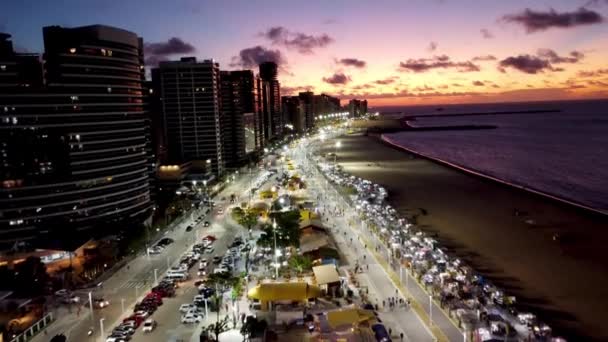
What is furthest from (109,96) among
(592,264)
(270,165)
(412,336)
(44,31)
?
(270,165)

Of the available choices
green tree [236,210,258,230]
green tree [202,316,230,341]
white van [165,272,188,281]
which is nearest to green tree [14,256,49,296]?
white van [165,272,188,281]

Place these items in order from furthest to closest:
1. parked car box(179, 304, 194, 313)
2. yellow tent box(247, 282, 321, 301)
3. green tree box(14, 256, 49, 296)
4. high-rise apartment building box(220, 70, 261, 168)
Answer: high-rise apartment building box(220, 70, 261, 168)
green tree box(14, 256, 49, 296)
yellow tent box(247, 282, 321, 301)
parked car box(179, 304, 194, 313)

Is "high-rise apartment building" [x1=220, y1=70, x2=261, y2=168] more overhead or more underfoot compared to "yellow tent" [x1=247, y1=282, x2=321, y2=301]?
more overhead

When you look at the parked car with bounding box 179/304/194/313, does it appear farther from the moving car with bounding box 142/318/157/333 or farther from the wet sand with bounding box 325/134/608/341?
the wet sand with bounding box 325/134/608/341

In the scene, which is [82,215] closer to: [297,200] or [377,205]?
[297,200]

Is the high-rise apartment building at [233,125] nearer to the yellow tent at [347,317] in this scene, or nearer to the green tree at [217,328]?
the green tree at [217,328]

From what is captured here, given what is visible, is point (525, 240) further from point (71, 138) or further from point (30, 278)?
point (71, 138)

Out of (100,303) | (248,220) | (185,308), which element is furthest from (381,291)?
(248,220)
